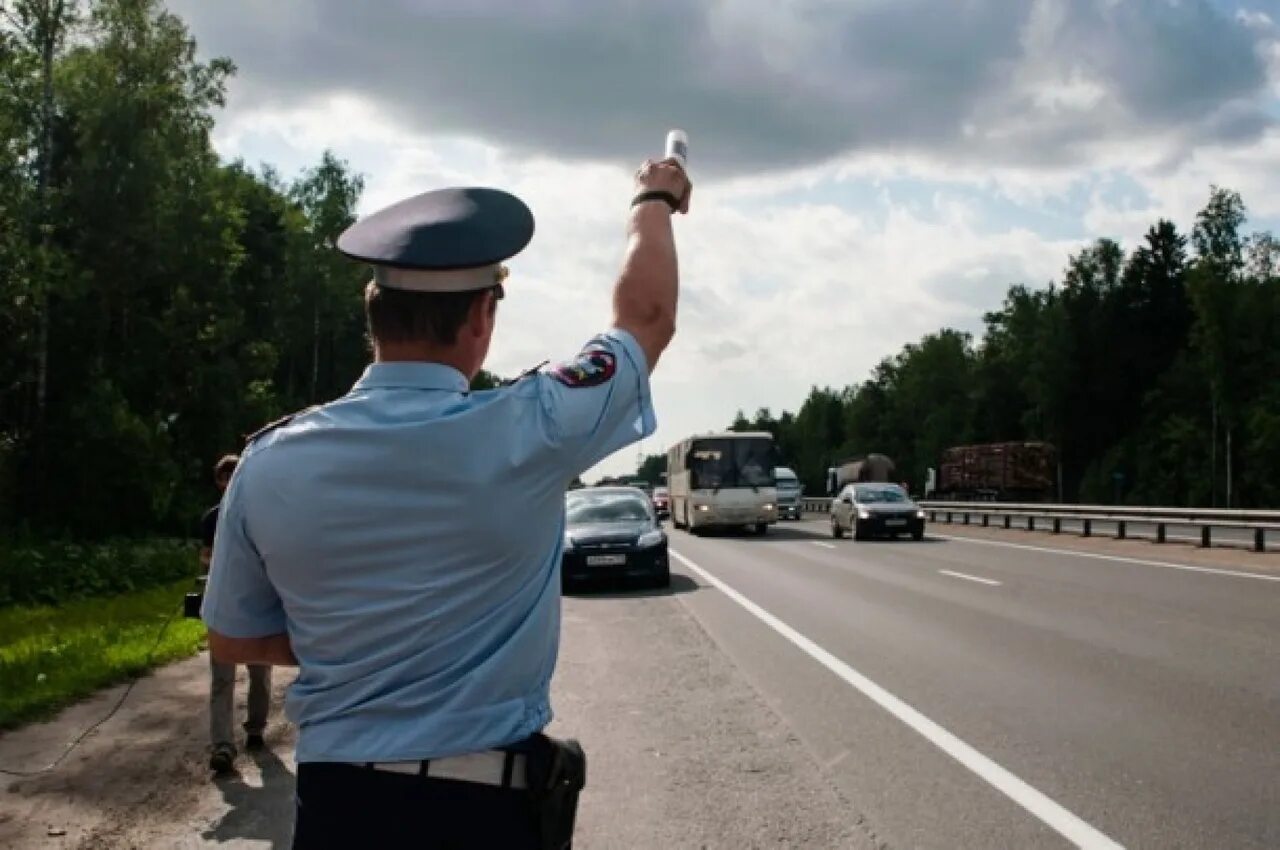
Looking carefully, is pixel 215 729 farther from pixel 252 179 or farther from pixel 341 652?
pixel 252 179

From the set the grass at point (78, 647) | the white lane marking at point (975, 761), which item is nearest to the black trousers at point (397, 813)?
the white lane marking at point (975, 761)

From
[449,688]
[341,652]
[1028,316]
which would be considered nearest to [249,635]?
[341,652]

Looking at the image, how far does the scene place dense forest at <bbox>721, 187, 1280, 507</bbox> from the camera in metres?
76.0

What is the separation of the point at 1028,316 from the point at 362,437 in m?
116

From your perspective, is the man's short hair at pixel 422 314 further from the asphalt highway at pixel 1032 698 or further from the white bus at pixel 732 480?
the white bus at pixel 732 480

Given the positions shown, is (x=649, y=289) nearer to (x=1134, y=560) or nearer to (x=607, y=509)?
(x=607, y=509)

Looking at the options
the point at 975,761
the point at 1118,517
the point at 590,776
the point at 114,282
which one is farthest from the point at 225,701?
the point at 114,282

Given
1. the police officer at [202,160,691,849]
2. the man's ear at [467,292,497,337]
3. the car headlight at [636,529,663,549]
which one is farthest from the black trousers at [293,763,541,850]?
the car headlight at [636,529,663,549]

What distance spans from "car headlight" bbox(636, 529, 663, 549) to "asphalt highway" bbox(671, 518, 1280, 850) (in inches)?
52.6

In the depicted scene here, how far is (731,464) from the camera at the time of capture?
39.1 meters

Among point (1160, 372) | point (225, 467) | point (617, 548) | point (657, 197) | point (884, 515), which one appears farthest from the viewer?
point (1160, 372)

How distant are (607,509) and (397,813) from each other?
20000 millimetres

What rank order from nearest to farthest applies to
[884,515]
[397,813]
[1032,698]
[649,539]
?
[397,813]
[1032,698]
[649,539]
[884,515]

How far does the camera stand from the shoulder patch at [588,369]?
2025 mm
